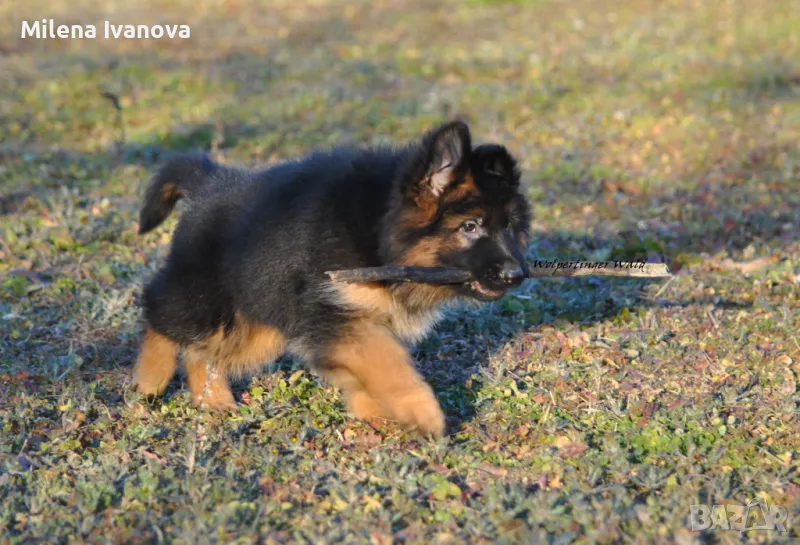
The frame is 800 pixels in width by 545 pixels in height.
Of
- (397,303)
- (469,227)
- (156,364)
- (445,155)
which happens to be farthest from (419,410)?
(156,364)

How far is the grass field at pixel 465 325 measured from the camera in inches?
153

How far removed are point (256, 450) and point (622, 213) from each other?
4727 millimetres

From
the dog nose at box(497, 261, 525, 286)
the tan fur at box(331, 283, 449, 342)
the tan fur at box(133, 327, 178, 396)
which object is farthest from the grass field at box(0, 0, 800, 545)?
the dog nose at box(497, 261, 525, 286)

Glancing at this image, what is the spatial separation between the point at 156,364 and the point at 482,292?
190cm

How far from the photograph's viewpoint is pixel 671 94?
37.8 feet

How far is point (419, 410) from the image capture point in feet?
14.3

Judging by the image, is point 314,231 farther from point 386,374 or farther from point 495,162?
point 495,162

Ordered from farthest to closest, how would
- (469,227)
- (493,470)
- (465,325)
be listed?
1. (465,325)
2. (469,227)
3. (493,470)

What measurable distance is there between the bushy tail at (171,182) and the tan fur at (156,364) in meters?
0.69

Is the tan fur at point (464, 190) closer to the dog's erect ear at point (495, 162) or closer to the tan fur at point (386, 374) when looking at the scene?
the dog's erect ear at point (495, 162)

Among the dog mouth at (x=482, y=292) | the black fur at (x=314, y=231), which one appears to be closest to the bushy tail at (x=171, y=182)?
the black fur at (x=314, y=231)

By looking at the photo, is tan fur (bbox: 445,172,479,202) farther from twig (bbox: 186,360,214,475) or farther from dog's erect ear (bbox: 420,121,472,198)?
twig (bbox: 186,360,214,475)

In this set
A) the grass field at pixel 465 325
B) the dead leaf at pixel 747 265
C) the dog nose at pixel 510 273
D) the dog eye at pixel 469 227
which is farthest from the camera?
the dead leaf at pixel 747 265

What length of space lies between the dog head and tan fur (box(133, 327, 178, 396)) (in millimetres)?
1503
